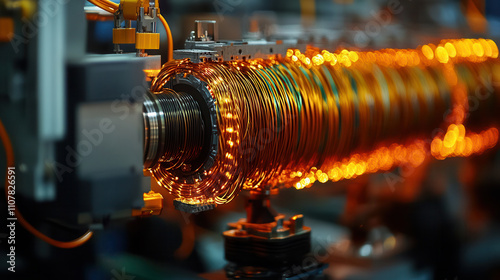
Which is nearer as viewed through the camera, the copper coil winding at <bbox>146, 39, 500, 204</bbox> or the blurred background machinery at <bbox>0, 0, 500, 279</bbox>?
the blurred background machinery at <bbox>0, 0, 500, 279</bbox>

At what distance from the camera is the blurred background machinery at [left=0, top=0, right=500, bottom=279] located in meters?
0.58

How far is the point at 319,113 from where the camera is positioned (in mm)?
784

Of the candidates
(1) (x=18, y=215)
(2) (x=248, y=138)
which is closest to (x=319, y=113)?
(2) (x=248, y=138)

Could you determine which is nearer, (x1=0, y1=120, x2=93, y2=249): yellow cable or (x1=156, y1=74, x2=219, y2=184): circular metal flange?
(x1=0, y1=120, x2=93, y2=249): yellow cable

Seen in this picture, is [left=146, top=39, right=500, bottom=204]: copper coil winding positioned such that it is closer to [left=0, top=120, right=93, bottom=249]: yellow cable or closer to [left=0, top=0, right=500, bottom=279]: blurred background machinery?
[left=0, top=0, right=500, bottom=279]: blurred background machinery

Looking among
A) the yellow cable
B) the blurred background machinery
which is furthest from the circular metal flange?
the yellow cable

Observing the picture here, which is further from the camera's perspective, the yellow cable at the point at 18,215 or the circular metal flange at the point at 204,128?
the circular metal flange at the point at 204,128

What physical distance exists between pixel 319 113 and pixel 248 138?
124 mm

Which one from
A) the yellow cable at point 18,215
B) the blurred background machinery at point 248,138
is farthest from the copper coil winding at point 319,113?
the yellow cable at point 18,215

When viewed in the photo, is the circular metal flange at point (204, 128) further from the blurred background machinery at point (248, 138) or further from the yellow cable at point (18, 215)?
the yellow cable at point (18, 215)

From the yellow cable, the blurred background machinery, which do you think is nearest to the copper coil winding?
the blurred background machinery

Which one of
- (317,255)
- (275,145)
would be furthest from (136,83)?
(317,255)

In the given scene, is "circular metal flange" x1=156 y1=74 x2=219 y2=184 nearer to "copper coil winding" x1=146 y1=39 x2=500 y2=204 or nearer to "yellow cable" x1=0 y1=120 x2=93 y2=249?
"copper coil winding" x1=146 y1=39 x2=500 y2=204

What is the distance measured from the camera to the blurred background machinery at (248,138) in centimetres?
58
